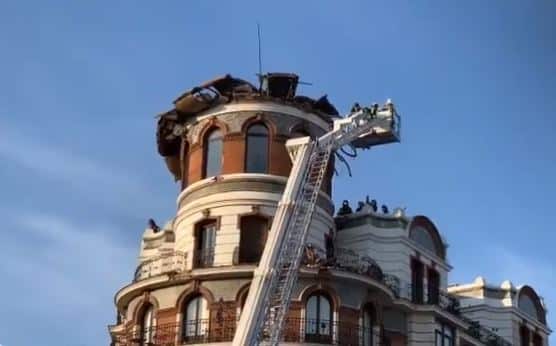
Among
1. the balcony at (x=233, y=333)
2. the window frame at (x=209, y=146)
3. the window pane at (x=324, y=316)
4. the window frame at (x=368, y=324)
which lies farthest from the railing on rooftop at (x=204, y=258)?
the window frame at (x=368, y=324)

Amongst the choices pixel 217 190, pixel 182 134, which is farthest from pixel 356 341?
pixel 182 134

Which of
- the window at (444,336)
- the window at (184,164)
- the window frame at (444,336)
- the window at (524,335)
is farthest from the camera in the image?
the window at (524,335)

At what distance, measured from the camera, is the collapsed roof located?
5638 centimetres

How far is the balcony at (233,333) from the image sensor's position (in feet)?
168

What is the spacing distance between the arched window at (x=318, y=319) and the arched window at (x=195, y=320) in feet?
14.9

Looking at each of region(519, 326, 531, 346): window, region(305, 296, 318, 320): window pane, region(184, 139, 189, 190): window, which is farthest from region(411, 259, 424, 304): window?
region(184, 139, 189, 190): window

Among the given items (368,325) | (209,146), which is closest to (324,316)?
(368,325)

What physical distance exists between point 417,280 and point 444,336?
315 cm

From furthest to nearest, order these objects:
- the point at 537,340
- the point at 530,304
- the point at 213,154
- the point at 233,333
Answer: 1. the point at 537,340
2. the point at 530,304
3. the point at 213,154
4. the point at 233,333

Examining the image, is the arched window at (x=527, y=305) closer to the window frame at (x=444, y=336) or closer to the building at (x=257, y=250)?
the building at (x=257, y=250)

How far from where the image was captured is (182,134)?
192ft

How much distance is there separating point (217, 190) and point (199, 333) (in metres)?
6.99

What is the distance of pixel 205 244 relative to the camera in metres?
54.6

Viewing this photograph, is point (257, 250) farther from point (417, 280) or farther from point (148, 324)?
point (417, 280)
